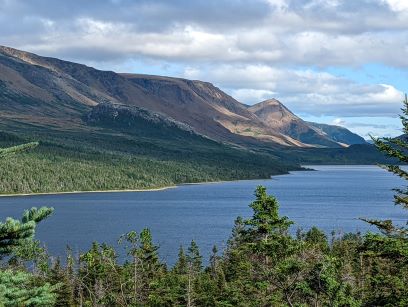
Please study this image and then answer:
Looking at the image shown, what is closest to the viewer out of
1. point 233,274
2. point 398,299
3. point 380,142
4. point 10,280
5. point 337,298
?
point 10,280

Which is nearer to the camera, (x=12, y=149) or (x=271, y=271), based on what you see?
(x=12, y=149)

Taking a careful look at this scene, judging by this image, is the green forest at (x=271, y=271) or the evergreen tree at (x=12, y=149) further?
the green forest at (x=271, y=271)

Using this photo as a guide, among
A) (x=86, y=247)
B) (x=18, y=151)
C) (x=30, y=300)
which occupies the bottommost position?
(x=86, y=247)

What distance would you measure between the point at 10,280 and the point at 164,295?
5539 centimetres

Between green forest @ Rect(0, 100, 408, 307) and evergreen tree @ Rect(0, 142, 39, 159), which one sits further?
green forest @ Rect(0, 100, 408, 307)

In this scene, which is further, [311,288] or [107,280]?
[107,280]

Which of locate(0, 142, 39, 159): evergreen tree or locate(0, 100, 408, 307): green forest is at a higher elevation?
locate(0, 142, 39, 159): evergreen tree

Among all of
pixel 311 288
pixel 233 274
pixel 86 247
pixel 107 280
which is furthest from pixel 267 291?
pixel 86 247

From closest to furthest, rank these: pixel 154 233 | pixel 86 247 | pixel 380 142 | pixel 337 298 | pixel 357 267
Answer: pixel 380 142 → pixel 337 298 → pixel 357 267 → pixel 86 247 → pixel 154 233

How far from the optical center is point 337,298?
34.2 metres

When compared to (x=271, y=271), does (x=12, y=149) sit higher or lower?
higher

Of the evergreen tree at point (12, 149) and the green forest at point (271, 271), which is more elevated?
the evergreen tree at point (12, 149)

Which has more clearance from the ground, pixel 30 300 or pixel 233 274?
pixel 30 300

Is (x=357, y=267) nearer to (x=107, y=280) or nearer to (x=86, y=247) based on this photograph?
(x=107, y=280)
